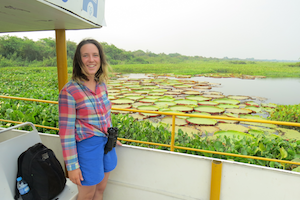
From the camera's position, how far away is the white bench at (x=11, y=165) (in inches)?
32.7

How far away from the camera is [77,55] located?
796 millimetres

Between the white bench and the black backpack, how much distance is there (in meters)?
0.03

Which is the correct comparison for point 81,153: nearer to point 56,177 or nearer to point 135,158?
point 56,177

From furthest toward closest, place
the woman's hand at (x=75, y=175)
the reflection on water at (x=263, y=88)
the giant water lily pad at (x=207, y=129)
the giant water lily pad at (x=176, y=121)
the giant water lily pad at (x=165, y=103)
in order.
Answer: the reflection on water at (x=263, y=88)
the giant water lily pad at (x=165, y=103)
the giant water lily pad at (x=176, y=121)
the giant water lily pad at (x=207, y=129)
the woman's hand at (x=75, y=175)

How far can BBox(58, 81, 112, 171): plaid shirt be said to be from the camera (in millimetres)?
718

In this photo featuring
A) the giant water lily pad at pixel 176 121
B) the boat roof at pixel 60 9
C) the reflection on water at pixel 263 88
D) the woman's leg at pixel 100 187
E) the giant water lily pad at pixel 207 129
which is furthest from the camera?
the reflection on water at pixel 263 88

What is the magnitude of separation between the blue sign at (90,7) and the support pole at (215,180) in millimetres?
1127

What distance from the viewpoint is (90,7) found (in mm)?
856

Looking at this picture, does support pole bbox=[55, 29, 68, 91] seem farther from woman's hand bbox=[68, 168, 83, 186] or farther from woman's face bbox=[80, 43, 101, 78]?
woman's hand bbox=[68, 168, 83, 186]

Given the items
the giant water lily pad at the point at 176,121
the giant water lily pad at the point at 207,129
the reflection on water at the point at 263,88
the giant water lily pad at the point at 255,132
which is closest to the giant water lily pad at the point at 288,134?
the giant water lily pad at the point at 255,132

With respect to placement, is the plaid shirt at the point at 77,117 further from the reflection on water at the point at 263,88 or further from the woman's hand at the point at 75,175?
the reflection on water at the point at 263,88

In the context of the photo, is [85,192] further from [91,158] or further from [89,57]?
[89,57]

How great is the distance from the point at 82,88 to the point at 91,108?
0.33 feet

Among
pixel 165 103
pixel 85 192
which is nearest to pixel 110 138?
pixel 85 192
